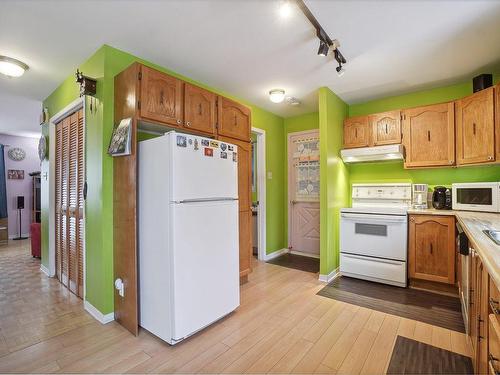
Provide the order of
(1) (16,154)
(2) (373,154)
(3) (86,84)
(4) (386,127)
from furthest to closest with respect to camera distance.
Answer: (1) (16,154)
(4) (386,127)
(2) (373,154)
(3) (86,84)

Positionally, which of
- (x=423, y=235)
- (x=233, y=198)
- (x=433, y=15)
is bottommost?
(x=423, y=235)

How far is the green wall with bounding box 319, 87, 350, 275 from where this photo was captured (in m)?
3.15

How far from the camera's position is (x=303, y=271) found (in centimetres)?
354

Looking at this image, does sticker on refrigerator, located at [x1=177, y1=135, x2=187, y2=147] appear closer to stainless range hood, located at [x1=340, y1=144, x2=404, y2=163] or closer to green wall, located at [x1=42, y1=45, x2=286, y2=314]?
green wall, located at [x1=42, y1=45, x2=286, y2=314]

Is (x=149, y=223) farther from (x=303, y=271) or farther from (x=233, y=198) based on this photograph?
(x=303, y=271)

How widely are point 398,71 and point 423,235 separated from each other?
6.12ft

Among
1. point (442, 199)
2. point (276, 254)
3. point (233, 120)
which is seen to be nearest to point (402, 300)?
point (442, 199)

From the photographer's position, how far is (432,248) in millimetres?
2754

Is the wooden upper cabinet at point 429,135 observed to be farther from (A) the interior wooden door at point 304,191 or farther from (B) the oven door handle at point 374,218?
(A) the interior wooden door at point 304,191

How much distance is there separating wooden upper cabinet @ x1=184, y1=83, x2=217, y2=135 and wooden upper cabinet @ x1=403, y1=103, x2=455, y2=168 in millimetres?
2458

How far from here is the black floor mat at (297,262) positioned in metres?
3.68

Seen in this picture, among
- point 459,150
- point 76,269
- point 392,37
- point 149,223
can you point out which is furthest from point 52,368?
point 459,150

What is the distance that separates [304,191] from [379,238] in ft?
5.38

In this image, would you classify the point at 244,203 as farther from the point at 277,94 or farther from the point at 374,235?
the point at 374,235
